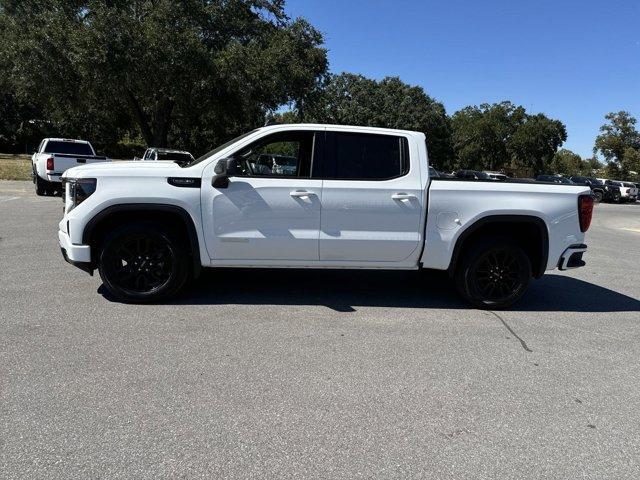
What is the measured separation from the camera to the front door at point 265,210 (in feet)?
18.1

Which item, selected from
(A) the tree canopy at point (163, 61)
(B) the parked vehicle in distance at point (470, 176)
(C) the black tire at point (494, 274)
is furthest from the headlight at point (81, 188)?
(A) the tree canopy at point (163, 61)

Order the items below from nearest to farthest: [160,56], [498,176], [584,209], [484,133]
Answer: [584,209] → [160,56] → [498,176] → [484,133]

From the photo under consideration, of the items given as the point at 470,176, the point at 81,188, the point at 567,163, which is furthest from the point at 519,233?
the point at 567,163

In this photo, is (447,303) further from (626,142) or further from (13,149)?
(626,142)

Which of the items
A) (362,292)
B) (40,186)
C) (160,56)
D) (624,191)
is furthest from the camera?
(624,191)

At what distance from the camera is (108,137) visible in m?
47.8

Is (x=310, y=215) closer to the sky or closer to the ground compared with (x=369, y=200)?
closer to the ground

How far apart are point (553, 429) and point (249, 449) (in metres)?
1.97

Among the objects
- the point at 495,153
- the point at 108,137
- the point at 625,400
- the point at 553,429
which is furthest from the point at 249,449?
the point at 495,153

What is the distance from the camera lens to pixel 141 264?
18.4 feet

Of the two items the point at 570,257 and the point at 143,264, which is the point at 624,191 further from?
the point at 143,264

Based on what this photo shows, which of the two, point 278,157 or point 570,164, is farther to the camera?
point 570,164

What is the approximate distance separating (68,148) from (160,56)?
5.85m

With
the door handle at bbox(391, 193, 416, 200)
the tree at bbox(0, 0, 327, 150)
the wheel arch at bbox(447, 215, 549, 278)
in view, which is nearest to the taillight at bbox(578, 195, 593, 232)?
the wheel arch at bbox(447, 215, 549, 278)
